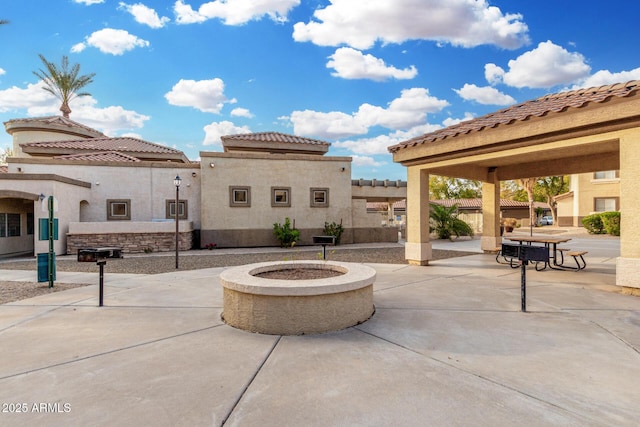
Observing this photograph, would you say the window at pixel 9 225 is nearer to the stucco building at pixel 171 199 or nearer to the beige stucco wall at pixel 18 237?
the stucco building at pixel 171 199

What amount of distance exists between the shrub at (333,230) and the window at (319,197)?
118 cm

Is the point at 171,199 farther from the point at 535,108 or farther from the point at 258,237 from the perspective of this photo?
the point at 535,108

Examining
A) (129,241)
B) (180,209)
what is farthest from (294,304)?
(180,209)

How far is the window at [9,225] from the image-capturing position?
15.3 m

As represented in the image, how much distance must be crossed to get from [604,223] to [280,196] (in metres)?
25.4

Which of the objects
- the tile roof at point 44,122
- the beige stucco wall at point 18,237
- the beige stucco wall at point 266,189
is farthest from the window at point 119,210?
the tile roof at point 44,122

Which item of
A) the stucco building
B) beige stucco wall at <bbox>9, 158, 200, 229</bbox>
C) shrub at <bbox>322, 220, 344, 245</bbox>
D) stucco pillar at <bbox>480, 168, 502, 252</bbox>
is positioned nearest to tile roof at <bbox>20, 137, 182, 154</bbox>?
the stucco building

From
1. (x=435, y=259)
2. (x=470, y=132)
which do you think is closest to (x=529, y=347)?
(x=470, y=132)

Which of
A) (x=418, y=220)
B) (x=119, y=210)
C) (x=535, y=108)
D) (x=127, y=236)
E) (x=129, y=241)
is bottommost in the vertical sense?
(x=129, y=241)

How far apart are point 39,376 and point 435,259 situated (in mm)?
12625

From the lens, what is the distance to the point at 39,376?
12.0 ft

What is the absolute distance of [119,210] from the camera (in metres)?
18.0

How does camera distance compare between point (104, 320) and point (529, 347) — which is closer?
point (529, 347)

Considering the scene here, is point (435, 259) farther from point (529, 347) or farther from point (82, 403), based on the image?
point (82, 403)
